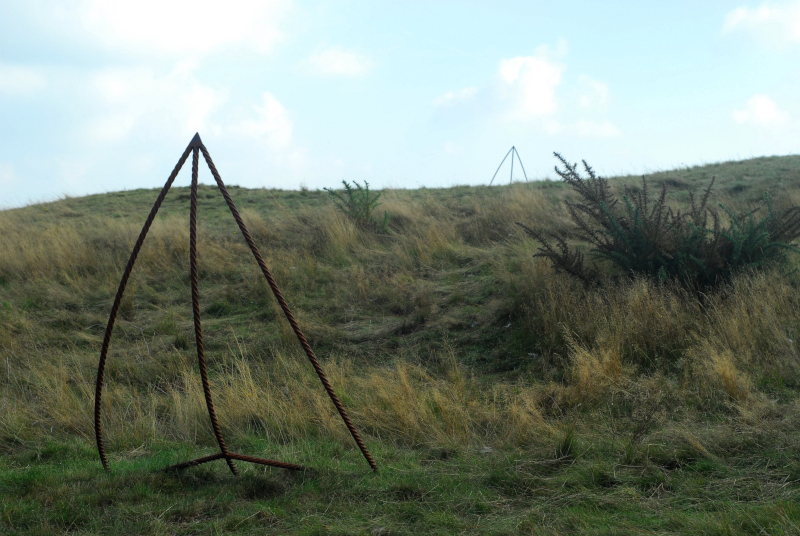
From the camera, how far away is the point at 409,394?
468 cm

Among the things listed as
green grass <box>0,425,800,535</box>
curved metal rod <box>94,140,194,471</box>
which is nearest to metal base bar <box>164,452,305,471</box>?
green grass <box>0,425,800,535</box>

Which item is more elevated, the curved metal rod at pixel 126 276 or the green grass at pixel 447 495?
the curved metal rod at pixel 126 276

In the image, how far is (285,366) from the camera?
5953mm

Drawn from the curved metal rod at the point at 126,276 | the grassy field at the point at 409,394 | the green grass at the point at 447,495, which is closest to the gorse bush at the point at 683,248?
the grassy field at the point at 409,394

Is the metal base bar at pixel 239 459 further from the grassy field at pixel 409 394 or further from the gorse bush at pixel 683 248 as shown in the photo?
the gorse bush at pixel 683 248

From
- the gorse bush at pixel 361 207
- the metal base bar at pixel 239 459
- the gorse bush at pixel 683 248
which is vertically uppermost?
the gorse bush at pixel 361 207

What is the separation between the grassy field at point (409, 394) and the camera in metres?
3.07

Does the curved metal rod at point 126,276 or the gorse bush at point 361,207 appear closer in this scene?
the curved metal rod at point 126,276

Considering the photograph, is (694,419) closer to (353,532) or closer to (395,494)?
(395,494)

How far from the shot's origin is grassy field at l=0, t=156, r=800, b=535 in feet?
10.1

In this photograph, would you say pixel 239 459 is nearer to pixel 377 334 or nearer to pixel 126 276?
pixel 126 276

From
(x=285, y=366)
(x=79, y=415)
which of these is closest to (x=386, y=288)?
(x=285, y=366)

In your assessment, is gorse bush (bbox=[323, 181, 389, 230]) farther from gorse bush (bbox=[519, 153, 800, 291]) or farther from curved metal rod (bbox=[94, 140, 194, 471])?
curved metal rod (bbox=[94, 140, 194, 471])

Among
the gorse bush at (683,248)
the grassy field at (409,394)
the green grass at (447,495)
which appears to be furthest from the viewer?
the gorse bush at (683,248)
